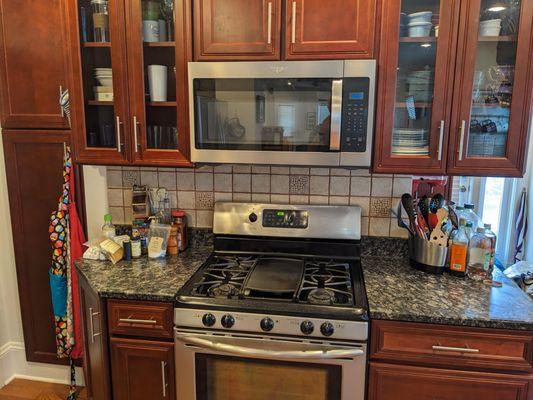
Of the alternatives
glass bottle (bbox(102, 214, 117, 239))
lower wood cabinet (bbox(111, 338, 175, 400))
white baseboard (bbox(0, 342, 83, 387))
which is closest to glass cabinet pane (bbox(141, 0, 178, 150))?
glass bottle (bbox(102, 214, 117, 239))

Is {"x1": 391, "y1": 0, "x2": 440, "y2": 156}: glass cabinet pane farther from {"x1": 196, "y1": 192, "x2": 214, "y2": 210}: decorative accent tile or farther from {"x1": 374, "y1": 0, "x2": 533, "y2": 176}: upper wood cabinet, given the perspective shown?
{"x1": 196, "y1": 192, "x2": 214, "y2": 210}: decorative accent tile

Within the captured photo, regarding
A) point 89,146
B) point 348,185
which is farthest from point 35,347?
point 348,185

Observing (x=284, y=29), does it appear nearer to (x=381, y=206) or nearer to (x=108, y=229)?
(x=381, y=206)

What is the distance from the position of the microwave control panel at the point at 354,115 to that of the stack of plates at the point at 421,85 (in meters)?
0.20

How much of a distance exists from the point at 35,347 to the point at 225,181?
154cm

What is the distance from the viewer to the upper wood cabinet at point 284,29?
1.53 metres

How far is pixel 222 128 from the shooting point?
1.65m

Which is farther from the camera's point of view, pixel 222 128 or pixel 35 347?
pixel 35 347

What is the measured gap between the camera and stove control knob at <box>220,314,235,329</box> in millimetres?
1462

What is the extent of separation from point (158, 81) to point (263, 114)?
1.62 ft

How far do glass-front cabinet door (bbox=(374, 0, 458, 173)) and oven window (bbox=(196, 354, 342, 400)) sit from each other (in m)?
0.83

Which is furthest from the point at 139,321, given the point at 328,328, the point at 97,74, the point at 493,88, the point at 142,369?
the point at 493,88

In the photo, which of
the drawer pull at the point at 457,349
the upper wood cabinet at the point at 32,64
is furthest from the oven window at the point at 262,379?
the upper wood cabinet at the point at 32,64

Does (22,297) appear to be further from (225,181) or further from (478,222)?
(478,222)
